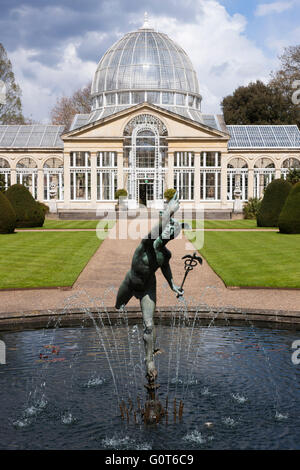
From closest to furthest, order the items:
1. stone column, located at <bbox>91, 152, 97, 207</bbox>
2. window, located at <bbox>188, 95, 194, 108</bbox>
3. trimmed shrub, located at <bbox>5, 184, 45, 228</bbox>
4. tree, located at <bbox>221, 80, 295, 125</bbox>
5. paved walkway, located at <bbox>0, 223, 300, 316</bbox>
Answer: paved walkway, located at <bbox>0, 223, 300, 316</bbox>
trimmed shrub, located at <bbox>5, 184, 45, 228</bbox>
stone column, located at <bbox>91, 152, 97, 207</bbox>
window, located at <bbox>188, 95, 194, 108</bbox>
tree, located at <bbox>221, 80, 295, 125</bbox>

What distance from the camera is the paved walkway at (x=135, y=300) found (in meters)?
12.0

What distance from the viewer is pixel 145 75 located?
5603cm

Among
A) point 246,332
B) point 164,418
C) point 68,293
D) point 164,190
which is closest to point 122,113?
point 164,190

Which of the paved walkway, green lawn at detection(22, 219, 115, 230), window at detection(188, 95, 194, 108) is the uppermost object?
window at detection(188, 95, 194, 108)

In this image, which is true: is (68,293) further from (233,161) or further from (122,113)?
(233,161)

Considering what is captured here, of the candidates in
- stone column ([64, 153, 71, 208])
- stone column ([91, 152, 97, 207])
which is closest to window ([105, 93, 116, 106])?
stone column ([91, 152, 97, 207])

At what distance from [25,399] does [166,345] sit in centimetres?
287

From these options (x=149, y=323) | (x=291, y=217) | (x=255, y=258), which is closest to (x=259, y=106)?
(x=291, y=217)

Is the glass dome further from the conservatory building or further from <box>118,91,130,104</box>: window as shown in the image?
the conservatory building

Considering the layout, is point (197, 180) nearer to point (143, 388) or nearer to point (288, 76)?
point (288, 76)

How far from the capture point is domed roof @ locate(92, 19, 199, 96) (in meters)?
56.2

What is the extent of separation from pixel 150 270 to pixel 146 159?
46.3 metres

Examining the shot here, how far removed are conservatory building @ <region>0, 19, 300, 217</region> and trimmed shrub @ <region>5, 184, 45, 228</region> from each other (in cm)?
1636

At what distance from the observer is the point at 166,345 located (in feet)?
31.1
